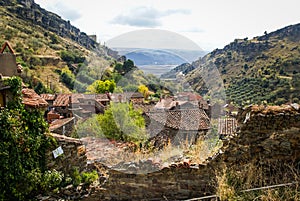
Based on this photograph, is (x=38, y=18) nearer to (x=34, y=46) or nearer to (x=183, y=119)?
(x=34, y=46)

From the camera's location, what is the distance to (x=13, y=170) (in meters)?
5.27

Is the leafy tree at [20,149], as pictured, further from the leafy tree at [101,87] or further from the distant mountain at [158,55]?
the leafy tree at [101,87]

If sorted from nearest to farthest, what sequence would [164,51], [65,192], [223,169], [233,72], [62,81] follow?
[223,169] → [65,192] → [164,51] → [62,81] → [233,72]

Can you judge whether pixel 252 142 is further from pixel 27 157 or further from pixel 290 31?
pixel 290 31

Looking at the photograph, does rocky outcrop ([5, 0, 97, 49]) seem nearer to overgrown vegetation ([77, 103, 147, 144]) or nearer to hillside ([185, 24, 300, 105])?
hillside ([185, 24, 300, 105])

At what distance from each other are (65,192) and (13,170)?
3.85ft

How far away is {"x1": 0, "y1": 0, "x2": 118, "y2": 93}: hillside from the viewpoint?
157 feet

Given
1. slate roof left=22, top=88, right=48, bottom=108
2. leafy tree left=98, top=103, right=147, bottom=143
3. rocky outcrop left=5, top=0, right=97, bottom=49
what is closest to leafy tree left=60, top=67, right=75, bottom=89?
rocky outcrop left=5, top=0, right=97, bottom=49

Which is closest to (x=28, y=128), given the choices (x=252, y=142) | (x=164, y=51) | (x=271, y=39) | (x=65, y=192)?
(x=65, y=192)

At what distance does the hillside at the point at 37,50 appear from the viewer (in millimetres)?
47938

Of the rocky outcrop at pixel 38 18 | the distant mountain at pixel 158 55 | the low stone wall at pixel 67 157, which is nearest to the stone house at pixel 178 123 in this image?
the distant mountain at pixel 158 55

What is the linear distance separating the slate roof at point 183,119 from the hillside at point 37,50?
2558cm

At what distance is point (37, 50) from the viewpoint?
61.3m

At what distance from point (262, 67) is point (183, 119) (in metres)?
61.8
